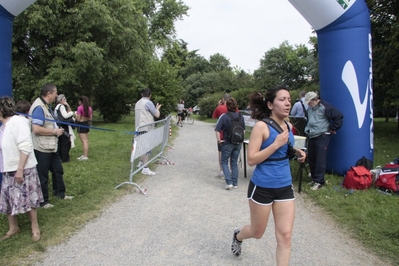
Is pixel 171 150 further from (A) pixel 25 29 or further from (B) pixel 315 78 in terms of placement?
(B) pixel 315 78

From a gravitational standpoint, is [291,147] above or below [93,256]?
above

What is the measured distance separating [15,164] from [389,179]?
6.05 meters

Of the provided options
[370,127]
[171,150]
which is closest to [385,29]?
[370,127]

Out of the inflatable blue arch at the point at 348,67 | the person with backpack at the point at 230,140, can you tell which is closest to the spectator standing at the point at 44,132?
the person with backpack at the point at 230,140

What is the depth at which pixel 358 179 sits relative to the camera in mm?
6230

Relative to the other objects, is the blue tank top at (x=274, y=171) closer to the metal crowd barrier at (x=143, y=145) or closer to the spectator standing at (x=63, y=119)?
the metal crowd barrier at (x=143, y=145)

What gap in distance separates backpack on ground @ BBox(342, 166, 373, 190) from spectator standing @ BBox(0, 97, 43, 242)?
17.5 ft

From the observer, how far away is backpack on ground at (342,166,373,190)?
622 cm

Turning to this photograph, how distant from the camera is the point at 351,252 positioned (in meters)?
3.94

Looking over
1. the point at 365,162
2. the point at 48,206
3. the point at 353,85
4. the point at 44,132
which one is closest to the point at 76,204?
the point at 48,206

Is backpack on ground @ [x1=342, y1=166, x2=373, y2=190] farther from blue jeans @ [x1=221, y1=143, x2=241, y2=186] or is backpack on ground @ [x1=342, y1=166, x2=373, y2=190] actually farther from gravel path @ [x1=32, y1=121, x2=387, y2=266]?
blue jeans @ [x1=221, y1=143, x2=241, y2=186]

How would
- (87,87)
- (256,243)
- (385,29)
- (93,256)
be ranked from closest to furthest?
1. (93,256)
2. (256,243)
3. (385,29)
4. (87,87)

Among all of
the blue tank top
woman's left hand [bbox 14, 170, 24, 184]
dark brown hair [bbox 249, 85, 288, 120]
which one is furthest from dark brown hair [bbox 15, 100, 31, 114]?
the blue tank top

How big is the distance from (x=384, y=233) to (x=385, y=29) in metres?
12.8
